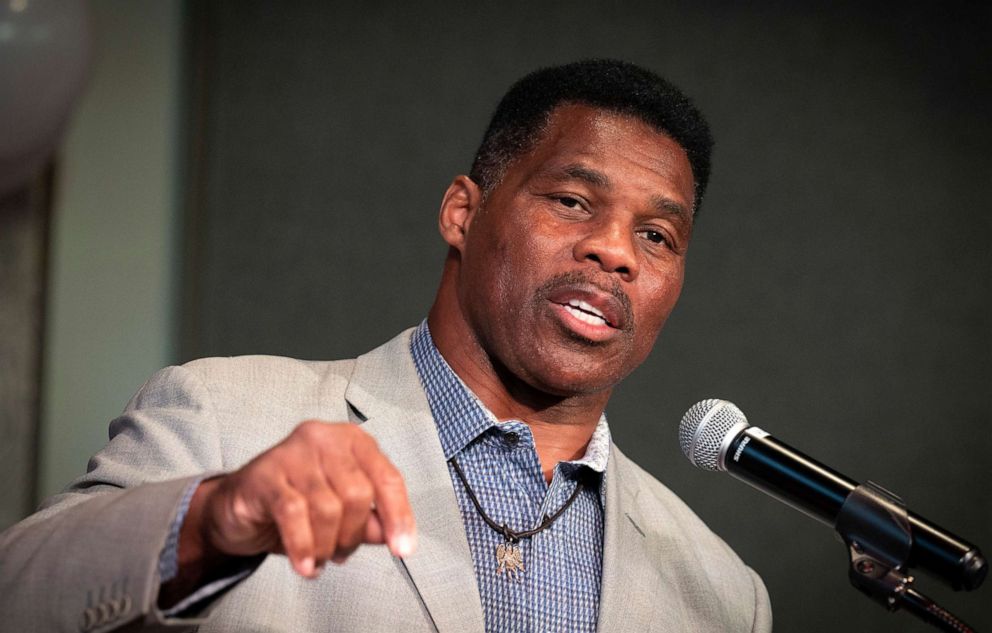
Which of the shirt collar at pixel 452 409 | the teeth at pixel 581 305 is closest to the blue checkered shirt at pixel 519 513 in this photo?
the shirt collar at pixel 452 409

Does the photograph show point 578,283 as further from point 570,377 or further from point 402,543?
point 402,543

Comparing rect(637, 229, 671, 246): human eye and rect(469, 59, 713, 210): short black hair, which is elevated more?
rect(469, 59, 713, 210): short black hair

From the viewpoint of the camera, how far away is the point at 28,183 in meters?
2.37

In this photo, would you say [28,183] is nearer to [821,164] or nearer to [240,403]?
[240,403]

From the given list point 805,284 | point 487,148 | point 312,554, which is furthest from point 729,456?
point 805,284

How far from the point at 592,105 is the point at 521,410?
59 cm

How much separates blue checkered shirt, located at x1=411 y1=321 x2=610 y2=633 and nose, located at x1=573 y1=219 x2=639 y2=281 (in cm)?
31

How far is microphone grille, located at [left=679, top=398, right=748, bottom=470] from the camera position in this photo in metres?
1.43

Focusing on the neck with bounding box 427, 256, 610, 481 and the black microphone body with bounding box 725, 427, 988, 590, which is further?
the neck with bounding box 427, 256, 610, 481

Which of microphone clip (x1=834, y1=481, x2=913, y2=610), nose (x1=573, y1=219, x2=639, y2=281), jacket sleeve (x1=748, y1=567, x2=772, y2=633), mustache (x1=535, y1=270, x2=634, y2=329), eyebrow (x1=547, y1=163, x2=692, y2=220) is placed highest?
eyebrow (x1=547, y1=163, x2=692, y2=220)

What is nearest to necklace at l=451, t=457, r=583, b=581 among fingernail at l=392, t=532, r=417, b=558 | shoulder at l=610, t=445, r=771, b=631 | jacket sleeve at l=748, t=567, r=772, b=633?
shoulder at l=610, t=445, r=771, b=631

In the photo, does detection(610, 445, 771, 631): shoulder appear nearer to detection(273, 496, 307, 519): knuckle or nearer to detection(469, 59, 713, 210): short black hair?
detection(469, 59, 713, 210): short black hair

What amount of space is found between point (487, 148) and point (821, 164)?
124 cm

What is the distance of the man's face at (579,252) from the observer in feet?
5.98
